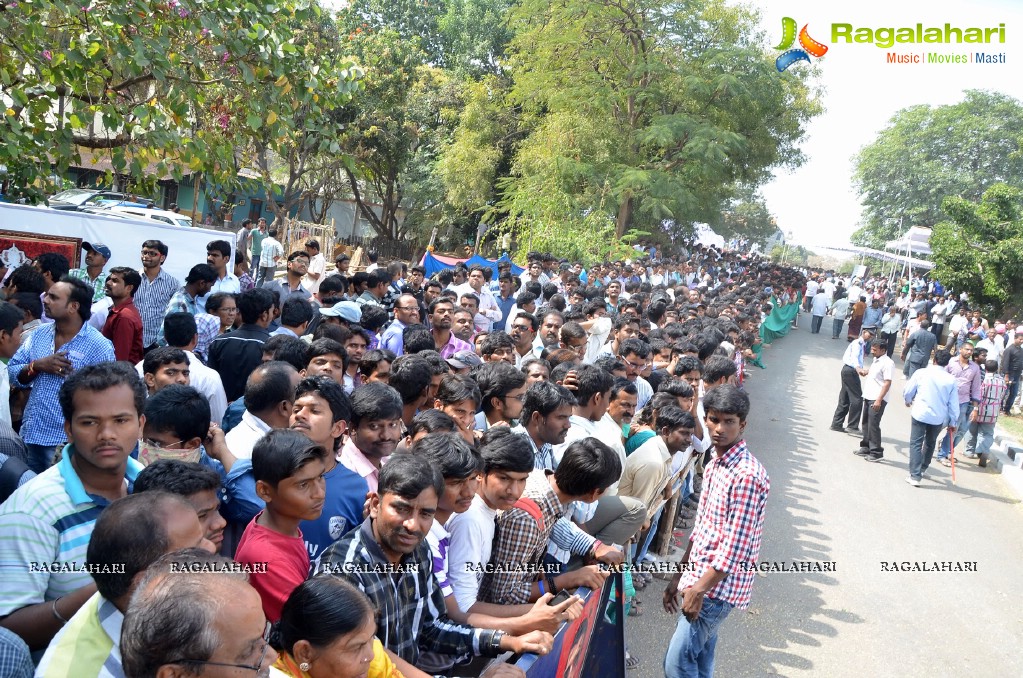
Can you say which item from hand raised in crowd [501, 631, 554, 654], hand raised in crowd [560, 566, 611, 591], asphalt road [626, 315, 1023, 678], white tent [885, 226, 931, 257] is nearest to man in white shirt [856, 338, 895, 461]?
asphalt road [626, 315, 1023, 678]

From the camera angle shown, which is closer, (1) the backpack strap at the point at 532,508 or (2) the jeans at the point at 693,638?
(1) the backpack strap at the point at 532,508

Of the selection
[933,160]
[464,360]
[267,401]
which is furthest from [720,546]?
[933,160]

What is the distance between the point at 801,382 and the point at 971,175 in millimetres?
38328

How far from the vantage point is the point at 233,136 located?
7.36m

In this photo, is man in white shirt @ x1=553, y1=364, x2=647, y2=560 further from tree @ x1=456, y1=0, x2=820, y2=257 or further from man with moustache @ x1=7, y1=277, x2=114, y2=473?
tree @ x1=456, y1=0, x2=820, y2=257

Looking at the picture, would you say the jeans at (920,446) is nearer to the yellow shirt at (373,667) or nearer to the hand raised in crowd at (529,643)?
the hand raised in crowd at (529,643)

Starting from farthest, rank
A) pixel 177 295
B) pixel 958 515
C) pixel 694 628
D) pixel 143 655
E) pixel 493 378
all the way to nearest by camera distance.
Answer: pixel 958 515, pixel 177 295, pixel 493 378, pixel 694 628, pixel 143 655

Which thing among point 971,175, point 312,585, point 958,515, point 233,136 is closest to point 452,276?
point 233,136

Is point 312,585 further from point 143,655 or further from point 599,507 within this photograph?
point 599,507

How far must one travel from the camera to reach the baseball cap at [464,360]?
6.18 meters

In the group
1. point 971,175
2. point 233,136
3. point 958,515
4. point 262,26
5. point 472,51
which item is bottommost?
point 958,515

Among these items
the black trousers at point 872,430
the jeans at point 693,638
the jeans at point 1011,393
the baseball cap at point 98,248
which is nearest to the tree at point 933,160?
the jeans at point 1011,393

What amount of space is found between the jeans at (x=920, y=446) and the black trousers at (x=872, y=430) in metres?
0.98

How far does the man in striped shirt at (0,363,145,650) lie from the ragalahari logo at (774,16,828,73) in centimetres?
2365
